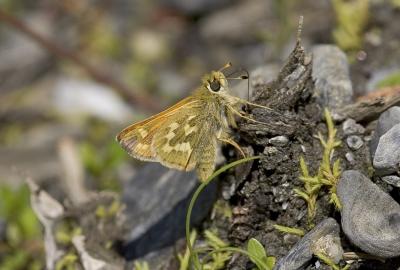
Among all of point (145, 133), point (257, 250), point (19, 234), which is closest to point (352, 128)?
point (257, 250)

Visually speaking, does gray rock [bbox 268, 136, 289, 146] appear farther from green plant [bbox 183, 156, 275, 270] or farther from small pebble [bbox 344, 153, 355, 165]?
small pebble [bbox 344, 153, 355, 165]

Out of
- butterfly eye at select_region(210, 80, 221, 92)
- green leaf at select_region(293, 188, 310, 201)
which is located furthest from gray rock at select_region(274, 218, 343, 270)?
butterfly eye at select_region(210, 80, 221, 92)

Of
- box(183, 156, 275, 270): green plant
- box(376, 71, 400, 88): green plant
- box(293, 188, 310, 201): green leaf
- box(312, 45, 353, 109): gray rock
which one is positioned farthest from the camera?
box(376, 71, 400, 88): green plant

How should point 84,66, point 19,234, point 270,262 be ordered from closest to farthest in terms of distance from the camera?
point 270,262 → point 19,234 → point 84,66

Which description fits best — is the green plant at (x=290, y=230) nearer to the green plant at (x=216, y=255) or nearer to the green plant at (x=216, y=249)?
the green plant at (x=216, y=249)

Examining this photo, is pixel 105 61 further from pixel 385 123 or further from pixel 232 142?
pixel 385 123

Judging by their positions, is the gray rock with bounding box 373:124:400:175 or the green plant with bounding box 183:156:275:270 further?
the green plant with bounding box 183:156:275:270
